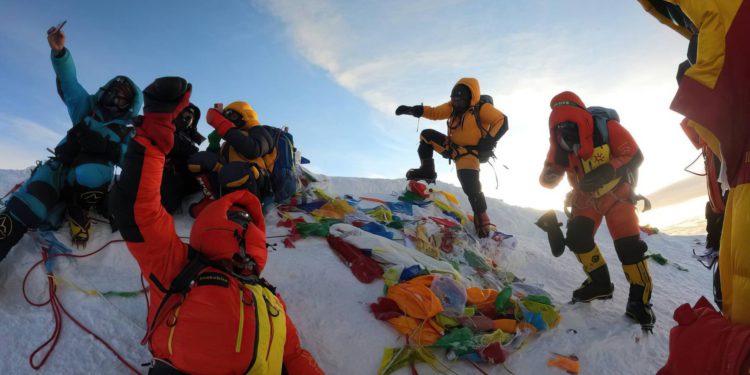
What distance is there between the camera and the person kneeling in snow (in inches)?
87.7

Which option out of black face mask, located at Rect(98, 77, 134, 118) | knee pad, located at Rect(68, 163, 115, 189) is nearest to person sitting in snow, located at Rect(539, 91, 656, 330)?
black face mask, located at Rect(98, 77, 134, 118)

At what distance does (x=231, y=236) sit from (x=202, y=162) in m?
2.41

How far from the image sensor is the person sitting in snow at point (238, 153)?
4.48 metres

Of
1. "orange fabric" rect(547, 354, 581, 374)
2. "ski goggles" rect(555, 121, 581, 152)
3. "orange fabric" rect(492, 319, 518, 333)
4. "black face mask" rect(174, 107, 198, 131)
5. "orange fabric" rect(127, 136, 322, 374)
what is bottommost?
"orange fabric" rect(547, 354, 581, 374)

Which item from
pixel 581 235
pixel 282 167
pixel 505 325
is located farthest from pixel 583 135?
pixel 282 167

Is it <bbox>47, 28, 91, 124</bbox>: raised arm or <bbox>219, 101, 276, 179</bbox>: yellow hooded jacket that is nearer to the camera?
<bbox>47, 28, 91, 124</bbox>: raised arm

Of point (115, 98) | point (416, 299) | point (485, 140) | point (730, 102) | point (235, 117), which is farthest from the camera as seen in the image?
point (485, 140)

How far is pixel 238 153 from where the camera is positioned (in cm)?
479

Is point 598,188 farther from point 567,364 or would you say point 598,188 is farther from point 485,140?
point 485,140

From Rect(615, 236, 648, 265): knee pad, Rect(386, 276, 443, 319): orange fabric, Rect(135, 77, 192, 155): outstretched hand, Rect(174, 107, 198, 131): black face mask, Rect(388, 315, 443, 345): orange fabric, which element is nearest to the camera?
Rect(135, 77, 192, 155): outstretched hand

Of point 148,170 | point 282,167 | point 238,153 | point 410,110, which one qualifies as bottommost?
point 148,170

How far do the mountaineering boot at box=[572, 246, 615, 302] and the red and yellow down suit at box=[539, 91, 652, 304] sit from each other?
1 centimetres

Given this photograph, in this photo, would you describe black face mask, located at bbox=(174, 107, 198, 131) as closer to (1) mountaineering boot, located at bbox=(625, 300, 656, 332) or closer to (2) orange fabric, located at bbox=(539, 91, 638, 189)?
(2) orange fabric, located at bbox=(539, 91, 638, 189)

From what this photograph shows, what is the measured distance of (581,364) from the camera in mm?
3281
